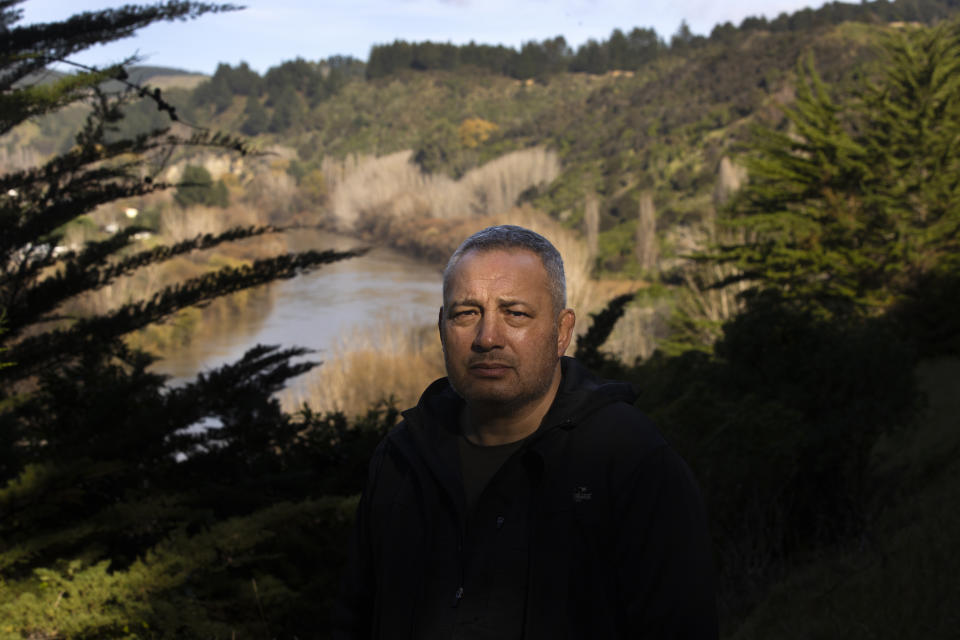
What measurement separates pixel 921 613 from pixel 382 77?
118918mm

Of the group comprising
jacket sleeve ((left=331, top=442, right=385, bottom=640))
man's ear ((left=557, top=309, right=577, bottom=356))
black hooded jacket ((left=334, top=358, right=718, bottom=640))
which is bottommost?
jacket sleeve ((left=331, top=442, right=385, bottom=640))

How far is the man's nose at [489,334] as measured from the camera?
172 cm

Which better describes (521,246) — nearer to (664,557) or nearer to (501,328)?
(501,328)

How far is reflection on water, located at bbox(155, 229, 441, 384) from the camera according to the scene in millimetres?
30125

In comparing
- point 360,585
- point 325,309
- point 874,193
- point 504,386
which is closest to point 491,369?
point 504,386

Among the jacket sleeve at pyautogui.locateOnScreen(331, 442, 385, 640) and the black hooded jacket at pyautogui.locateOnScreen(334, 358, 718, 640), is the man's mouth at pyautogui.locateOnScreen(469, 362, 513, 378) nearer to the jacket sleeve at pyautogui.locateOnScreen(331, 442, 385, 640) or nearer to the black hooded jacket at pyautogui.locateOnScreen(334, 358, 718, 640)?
the black hooded jacket at pyautogui.locateOnScreen(334, 358, 718, 640)

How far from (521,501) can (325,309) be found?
128ft

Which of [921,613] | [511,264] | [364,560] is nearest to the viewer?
[511,264]

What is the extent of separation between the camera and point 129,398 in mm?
5332

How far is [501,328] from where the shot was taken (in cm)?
174

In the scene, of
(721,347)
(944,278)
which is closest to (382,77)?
(944,278)

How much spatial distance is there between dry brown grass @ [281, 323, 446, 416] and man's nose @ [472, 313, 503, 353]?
19.7 m

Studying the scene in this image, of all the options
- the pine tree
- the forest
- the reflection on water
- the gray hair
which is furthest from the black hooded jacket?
the reflection on water

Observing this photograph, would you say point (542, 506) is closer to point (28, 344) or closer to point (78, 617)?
point (78, 617)
